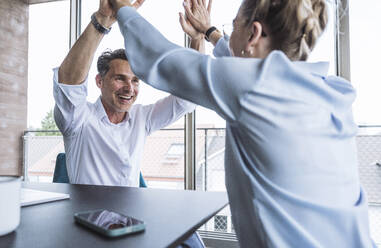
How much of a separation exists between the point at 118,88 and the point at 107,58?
20cm

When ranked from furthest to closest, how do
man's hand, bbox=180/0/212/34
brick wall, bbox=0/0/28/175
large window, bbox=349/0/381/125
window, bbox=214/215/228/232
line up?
brick wall, bbox=0/0/28/175, window, bbox=214/215/228/232, large window, bbox=349/0/381/125, man's hand, bbox=180/0/212/34

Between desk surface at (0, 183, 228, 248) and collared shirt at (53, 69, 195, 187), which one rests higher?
collared shirt at (53, 69, 195, 187)

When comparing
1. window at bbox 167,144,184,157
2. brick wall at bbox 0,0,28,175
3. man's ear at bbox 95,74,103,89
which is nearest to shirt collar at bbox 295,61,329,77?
man's ear at bbox 95,74,103,89

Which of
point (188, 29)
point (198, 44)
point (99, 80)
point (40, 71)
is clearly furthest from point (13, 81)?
point (188, 29)

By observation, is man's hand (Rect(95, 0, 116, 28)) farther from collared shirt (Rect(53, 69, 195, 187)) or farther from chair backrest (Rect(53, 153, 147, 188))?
chair backrest (Rect(53, 153, 147, 188))

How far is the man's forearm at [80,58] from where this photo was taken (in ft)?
3.80

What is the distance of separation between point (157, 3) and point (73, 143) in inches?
77.0

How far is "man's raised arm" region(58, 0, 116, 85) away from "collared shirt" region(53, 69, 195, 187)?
7cm

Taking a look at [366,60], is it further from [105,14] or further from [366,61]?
[105,14]

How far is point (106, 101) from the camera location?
5.20 feet

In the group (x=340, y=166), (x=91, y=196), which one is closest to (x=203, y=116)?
(x=91, y=196)

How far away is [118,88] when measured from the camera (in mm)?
1559

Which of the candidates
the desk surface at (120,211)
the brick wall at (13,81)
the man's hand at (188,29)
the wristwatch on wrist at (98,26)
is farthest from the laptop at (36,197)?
the brick wall at (13,81)

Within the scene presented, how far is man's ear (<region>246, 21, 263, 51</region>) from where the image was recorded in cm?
71
